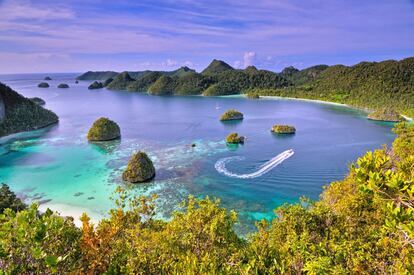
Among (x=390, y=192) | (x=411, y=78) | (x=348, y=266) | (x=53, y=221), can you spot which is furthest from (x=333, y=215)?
(x=411, y=78)

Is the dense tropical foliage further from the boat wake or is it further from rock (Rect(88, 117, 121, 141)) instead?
rock (Rect(88, 117, 121, 141))

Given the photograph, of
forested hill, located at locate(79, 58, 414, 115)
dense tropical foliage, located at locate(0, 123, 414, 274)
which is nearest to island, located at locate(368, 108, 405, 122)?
forested hill, located at locate(79, 58, 414, 115)

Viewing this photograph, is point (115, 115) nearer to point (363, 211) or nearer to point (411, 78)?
point (363, 211)

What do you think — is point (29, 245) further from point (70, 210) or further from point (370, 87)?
point (370, 87)

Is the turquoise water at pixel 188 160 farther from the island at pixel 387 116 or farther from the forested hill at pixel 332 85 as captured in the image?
the forested hill at pixel 332 85

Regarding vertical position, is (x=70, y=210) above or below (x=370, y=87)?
below

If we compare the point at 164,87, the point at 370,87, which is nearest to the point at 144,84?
the point at 164,87
